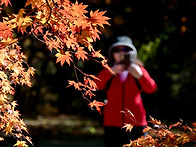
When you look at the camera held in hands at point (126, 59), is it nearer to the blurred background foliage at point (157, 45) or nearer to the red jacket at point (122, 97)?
the red jacket at point (122, 97)

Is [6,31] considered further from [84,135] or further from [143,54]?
[143,54]

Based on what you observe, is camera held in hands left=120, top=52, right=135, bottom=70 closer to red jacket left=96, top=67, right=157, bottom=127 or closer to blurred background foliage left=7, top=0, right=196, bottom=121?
red jacket left=96, top=67, right=157, bottom=127

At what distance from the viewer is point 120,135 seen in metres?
4.56

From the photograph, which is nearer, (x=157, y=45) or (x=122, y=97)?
(x=122, y=97)

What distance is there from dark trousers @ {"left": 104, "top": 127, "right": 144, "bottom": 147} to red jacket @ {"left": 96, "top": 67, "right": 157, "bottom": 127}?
87 mm

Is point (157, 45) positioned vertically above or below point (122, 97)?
above

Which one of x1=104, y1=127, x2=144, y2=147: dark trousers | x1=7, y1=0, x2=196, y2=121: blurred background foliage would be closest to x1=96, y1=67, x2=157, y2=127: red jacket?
x1=104, y1=127, x2=144, y2=147: dark trousers

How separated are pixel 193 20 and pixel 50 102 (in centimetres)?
1192

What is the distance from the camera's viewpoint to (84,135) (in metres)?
12.2

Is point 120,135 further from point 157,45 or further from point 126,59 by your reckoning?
point 157,45

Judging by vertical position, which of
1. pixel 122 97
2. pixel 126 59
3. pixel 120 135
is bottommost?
pixel 120 135

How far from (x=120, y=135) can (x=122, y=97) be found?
45cm

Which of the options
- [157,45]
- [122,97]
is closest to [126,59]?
[122,97]

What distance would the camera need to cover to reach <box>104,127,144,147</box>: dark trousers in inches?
178
